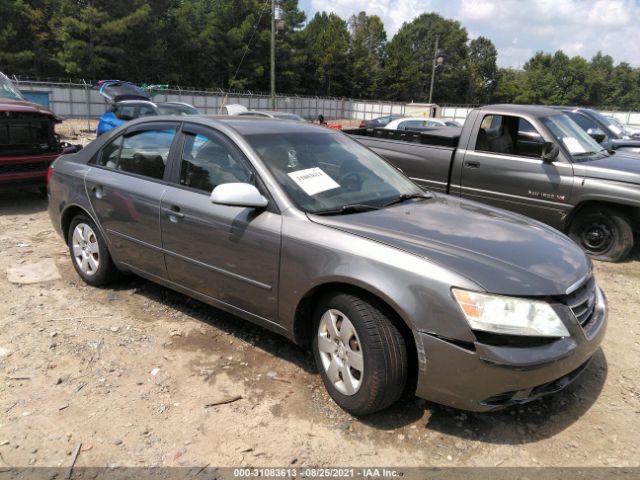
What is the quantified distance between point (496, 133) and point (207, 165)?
456 centimetres

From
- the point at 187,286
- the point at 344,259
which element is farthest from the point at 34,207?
the point at 344,259

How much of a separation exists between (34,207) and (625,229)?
27.2ft

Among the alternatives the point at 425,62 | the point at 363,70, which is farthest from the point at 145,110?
the point at 425,62

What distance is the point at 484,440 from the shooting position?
2770mm

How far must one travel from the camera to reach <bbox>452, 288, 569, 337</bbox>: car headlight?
8.01ft

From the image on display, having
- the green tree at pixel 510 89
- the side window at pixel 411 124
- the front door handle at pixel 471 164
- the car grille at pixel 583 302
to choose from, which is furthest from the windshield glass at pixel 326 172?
the green tree at pixel 510 89

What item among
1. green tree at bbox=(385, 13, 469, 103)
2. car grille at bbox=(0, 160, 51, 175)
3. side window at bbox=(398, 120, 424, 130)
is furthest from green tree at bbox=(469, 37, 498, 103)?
car grille at bbox=(0, 160, 51, 175)

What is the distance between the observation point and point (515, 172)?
643 cm

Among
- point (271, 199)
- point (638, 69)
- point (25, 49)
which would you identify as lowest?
point (271, 199)

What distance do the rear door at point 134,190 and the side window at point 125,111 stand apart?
35.1 ft

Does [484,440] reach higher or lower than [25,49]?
lower

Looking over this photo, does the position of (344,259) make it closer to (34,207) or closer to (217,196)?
(217,196)

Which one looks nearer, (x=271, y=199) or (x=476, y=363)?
(x=476, y=363)

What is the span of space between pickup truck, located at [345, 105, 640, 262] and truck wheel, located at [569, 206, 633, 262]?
0.03ft
